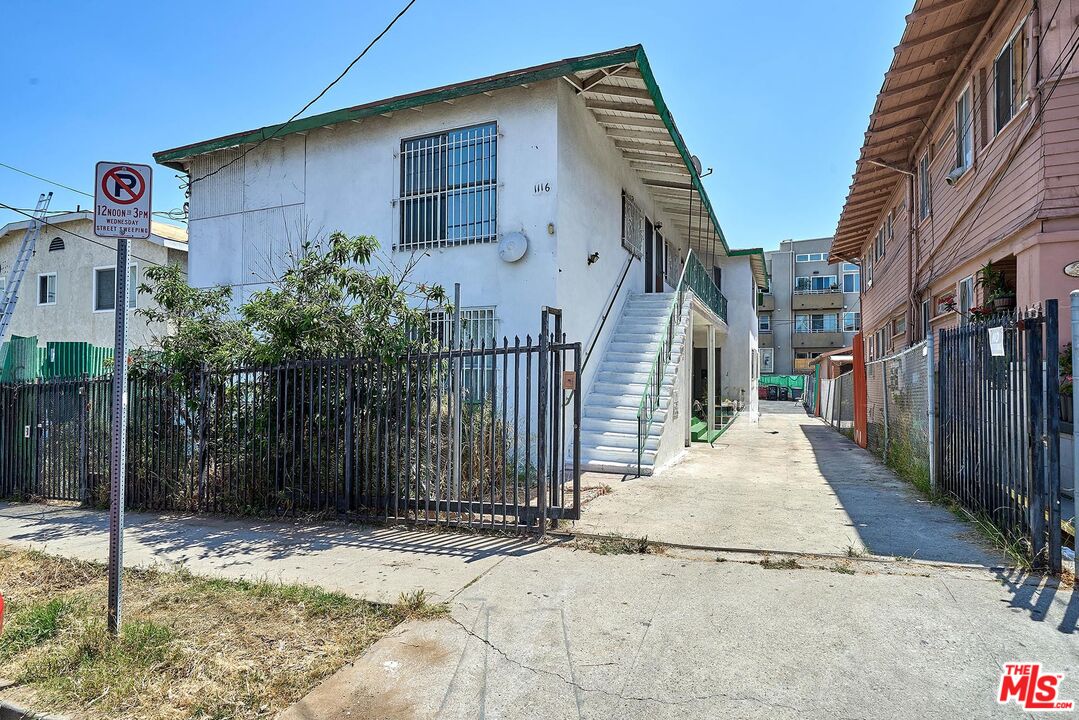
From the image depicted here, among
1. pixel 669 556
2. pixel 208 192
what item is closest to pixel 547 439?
pixel 669 556

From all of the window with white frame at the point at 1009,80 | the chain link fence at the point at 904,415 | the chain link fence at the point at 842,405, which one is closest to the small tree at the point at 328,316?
the chain link fence at the point at 904,415

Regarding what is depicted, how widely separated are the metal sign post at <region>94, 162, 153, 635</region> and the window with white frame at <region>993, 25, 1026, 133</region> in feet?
32.6

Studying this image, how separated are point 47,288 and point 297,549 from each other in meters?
18.6

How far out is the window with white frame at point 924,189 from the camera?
12.3 metres

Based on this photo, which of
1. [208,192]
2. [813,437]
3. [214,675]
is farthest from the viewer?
[813,437]

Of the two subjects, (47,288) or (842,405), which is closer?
(47,288)

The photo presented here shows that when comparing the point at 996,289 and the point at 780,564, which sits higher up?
the point at 996,289

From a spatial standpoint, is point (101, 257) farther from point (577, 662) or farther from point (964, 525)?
point (964, 525)

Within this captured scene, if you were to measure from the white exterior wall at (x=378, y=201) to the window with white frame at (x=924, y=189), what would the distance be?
7887 mm

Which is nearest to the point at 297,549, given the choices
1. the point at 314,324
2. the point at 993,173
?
the point at 314,324

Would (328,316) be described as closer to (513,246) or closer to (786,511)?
(513,246)

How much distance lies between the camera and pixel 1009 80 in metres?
8.55

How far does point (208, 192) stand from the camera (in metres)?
13.0

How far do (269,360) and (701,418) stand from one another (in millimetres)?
15005
